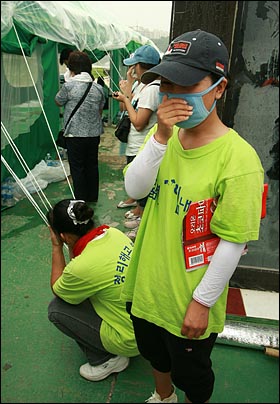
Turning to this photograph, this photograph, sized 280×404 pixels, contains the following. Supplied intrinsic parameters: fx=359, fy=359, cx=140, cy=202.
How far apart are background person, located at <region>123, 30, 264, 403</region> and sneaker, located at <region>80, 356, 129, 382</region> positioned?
427 millimetres

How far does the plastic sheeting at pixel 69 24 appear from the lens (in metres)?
1.40

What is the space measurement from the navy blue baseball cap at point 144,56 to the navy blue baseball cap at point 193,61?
37.0 inches

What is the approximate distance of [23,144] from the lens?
3.12 m

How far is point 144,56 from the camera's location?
1.67m

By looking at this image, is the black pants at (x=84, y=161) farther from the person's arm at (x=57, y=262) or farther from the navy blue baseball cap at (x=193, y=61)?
the navy blue baseball cap at (x=193, y=61)

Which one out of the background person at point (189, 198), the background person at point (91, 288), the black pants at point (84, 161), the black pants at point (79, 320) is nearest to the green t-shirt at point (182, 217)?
the background person at point (189, 198)

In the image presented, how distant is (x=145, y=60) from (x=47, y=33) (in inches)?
31.3

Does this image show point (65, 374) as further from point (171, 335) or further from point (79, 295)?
point (171, 335)

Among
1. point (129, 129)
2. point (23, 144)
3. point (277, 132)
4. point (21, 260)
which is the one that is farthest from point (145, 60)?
point (23, 144)

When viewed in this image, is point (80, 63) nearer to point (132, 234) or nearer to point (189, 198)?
point (132, 234)

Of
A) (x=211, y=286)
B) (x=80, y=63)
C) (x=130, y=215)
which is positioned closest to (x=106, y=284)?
(x=211, y=286)

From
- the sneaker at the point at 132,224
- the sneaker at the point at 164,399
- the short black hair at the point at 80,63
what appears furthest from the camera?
the short black hair at the point at 80,63

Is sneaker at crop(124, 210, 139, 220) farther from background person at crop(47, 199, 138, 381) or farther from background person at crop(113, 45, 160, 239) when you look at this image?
background person at crop(47, 199, 138, 381)

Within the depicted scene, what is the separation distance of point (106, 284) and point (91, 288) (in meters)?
0.05
